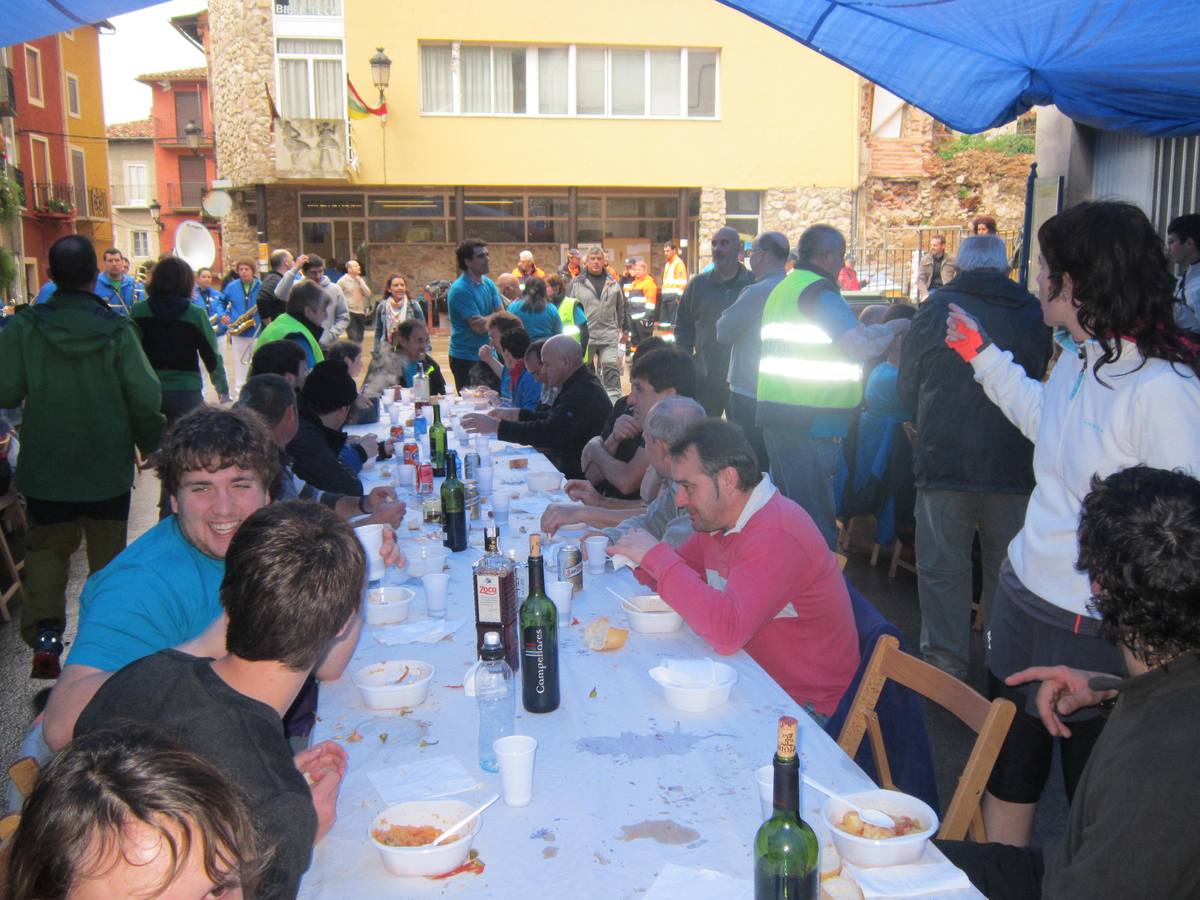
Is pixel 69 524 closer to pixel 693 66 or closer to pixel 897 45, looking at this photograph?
pixel 897 45

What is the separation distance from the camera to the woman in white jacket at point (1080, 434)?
2.44m

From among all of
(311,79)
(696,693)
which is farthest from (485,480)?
(311,79)

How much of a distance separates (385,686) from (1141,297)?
2.07 meters

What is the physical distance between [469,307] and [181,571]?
270 inches

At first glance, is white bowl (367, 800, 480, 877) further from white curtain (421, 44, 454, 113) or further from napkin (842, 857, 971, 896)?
white curtain (421, 44, 454, 113)

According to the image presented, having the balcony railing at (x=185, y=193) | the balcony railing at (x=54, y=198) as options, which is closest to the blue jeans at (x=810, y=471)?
the balcony railing at (x=54, y=198)

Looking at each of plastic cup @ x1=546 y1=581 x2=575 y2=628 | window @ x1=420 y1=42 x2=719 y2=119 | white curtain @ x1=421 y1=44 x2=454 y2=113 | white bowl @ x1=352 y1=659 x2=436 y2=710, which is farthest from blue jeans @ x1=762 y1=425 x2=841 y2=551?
white curtain @ x1=421 y1=44 x2=454 y2=113

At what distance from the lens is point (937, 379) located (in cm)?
417

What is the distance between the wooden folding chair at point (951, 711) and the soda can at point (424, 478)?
271 centimetres

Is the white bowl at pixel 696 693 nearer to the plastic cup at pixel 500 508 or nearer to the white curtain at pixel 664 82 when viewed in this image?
the plastic cup at pixel 500 508

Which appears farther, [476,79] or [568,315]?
[476,79]

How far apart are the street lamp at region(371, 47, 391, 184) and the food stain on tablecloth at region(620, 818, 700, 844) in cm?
1870

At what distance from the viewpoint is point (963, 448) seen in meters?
4.02

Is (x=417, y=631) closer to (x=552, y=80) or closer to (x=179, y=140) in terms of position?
(x=552, y=80)
